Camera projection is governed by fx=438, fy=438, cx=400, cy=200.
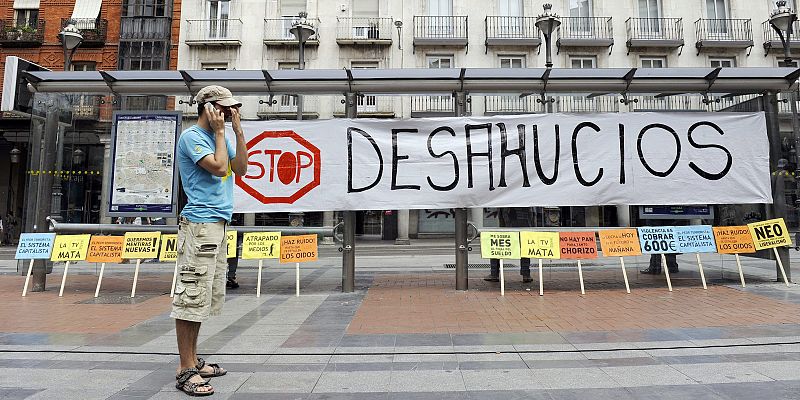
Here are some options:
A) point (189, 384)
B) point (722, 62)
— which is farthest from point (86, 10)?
point (722, 62)

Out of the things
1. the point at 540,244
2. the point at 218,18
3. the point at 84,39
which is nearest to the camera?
the point at 540,244

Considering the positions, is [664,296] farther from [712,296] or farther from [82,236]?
[82,236]

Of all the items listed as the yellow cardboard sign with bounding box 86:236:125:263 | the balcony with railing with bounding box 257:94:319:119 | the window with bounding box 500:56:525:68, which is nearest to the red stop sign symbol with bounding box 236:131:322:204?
the balcony with railing with bounding box 257:94:319:119

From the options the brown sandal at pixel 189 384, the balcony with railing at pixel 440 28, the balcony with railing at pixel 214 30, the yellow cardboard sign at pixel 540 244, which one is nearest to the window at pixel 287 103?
the yellow cardboard sign at pixel 540 244

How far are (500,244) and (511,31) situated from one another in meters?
20.5

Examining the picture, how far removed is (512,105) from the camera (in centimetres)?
829

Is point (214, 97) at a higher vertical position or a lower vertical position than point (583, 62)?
lower

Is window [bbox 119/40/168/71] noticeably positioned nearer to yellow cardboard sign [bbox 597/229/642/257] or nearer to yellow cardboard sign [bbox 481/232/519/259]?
yellow cardboard sign [bbox 481/232/519/259]

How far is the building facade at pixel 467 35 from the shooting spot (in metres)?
24.8

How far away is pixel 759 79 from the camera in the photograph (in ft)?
26.3

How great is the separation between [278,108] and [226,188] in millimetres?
4856

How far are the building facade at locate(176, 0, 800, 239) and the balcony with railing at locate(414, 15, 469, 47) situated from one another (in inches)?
2.3

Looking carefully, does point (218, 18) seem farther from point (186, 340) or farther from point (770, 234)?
point (770, 234)

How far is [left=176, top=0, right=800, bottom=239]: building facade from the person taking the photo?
24812 millimetres
